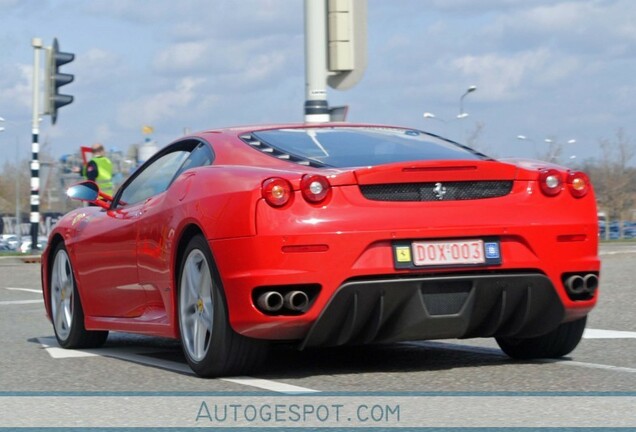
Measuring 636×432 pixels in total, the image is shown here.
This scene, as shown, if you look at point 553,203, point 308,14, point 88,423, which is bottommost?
point 88,423

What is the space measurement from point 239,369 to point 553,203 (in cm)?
170

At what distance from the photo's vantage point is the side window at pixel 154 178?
7.55m

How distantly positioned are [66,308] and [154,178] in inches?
53.7

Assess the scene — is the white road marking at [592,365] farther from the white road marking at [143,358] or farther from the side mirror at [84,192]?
the side mirror at [84,192]

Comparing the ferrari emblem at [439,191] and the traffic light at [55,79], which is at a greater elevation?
the traffic light at [55,79]

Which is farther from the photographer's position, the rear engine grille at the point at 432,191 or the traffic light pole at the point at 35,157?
the traffic light pole at the point at 35,157

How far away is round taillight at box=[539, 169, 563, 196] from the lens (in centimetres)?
651

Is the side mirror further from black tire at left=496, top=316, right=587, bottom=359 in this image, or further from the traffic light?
the traffic light

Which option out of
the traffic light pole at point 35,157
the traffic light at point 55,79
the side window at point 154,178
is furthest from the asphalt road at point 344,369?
the traffic light pole at point 35,157

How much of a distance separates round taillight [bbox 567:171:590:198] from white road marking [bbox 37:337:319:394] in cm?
170

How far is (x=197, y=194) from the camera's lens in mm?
6617

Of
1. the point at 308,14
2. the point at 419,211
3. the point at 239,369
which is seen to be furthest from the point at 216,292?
the point at 308,14

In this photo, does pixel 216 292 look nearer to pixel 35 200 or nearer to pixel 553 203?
pixel 553 203

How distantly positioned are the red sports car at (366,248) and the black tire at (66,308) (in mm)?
1573
